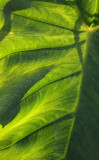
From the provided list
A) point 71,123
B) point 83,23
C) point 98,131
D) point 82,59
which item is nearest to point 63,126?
point 71,123

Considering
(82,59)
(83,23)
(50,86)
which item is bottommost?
(50,86)

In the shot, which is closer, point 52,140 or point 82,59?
point 52,140

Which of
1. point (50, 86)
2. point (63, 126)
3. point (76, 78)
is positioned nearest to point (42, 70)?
point (50, 86)

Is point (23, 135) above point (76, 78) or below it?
below

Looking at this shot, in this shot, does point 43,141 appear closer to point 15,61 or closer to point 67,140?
point 67,140

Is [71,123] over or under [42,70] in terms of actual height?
under

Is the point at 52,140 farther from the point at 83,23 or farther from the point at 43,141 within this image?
the point at 83,23
